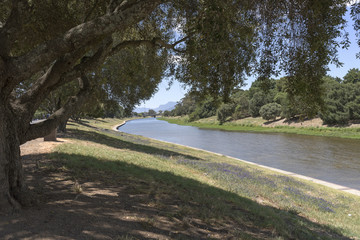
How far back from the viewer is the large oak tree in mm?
4863

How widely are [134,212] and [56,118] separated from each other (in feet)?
9.25

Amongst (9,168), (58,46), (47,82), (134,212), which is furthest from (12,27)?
(134,212)

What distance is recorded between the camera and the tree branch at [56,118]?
18.5 ft

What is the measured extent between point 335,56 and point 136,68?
7.84 metres

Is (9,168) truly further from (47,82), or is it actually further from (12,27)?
(12,27)

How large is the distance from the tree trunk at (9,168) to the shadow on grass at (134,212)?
13.8 inches

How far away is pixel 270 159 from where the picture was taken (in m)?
26.2

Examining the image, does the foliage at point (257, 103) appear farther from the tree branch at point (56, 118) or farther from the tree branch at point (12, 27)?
the tree branch at point (12, 27)

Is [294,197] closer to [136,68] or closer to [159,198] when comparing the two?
[159,198]

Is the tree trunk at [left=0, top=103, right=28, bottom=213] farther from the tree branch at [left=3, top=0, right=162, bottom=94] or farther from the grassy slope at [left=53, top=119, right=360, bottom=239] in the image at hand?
the grassy slope at [left=53, top=119, right=360, bottom=239]

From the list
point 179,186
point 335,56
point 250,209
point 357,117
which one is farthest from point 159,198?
point 357,117

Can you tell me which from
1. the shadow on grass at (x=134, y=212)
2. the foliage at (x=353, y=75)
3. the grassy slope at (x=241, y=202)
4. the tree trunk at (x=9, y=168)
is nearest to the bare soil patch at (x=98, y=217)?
the shadow on grass at (x=134, y=212)

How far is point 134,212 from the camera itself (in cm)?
533

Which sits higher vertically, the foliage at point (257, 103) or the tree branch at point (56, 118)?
the foliage at point (257, 103)
